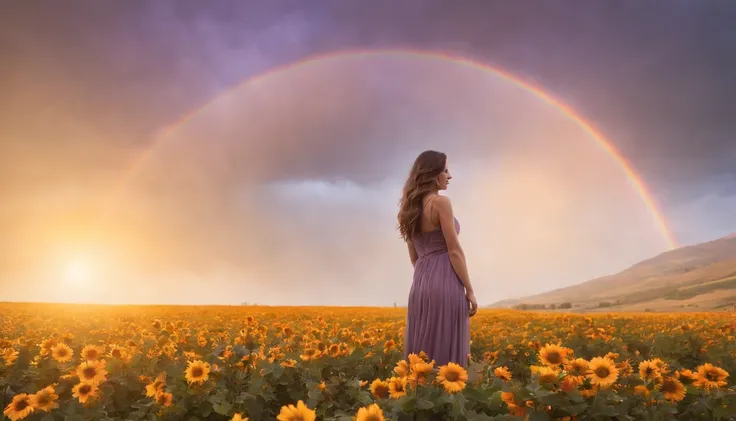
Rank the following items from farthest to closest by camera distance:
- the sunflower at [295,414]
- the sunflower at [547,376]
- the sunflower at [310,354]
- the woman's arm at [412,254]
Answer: the woman's arm at [412,254], the sunflower at [310,354], the sunflower at [547,376], the sunflower at [295,414]

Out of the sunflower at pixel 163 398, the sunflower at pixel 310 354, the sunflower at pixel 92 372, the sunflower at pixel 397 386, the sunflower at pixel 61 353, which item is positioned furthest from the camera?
the sunflower at pixel 310 354

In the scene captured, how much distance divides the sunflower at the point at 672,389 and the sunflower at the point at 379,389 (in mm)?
1736

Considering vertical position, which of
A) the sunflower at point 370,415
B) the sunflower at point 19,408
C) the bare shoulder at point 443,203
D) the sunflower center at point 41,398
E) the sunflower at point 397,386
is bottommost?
the sunflower at point 19,408

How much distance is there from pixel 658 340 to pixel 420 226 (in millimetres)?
5876

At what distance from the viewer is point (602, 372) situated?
117 inches

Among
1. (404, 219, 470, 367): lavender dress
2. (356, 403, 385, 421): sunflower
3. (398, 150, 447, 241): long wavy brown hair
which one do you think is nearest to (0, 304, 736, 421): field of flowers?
(356, 403, 385, 421): sunflower

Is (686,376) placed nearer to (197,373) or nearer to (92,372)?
(197,373)

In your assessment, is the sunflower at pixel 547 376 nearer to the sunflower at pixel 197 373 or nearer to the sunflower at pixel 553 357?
the sunflower at pixel 553 357

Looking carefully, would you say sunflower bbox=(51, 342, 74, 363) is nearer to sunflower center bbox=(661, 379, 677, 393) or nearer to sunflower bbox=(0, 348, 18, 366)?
sunflower bbox=(0, 348, 18, 366)

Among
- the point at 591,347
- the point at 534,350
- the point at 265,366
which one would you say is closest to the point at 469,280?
the point at 265,366

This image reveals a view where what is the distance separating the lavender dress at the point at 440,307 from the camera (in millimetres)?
6039

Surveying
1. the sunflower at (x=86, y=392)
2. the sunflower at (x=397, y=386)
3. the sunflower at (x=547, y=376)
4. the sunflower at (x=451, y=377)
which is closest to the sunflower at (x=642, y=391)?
the sunflower at (x=547, y=376)

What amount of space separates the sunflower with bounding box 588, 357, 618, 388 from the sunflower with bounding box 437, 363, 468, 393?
0.69 m

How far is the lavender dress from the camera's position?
6.04 m
